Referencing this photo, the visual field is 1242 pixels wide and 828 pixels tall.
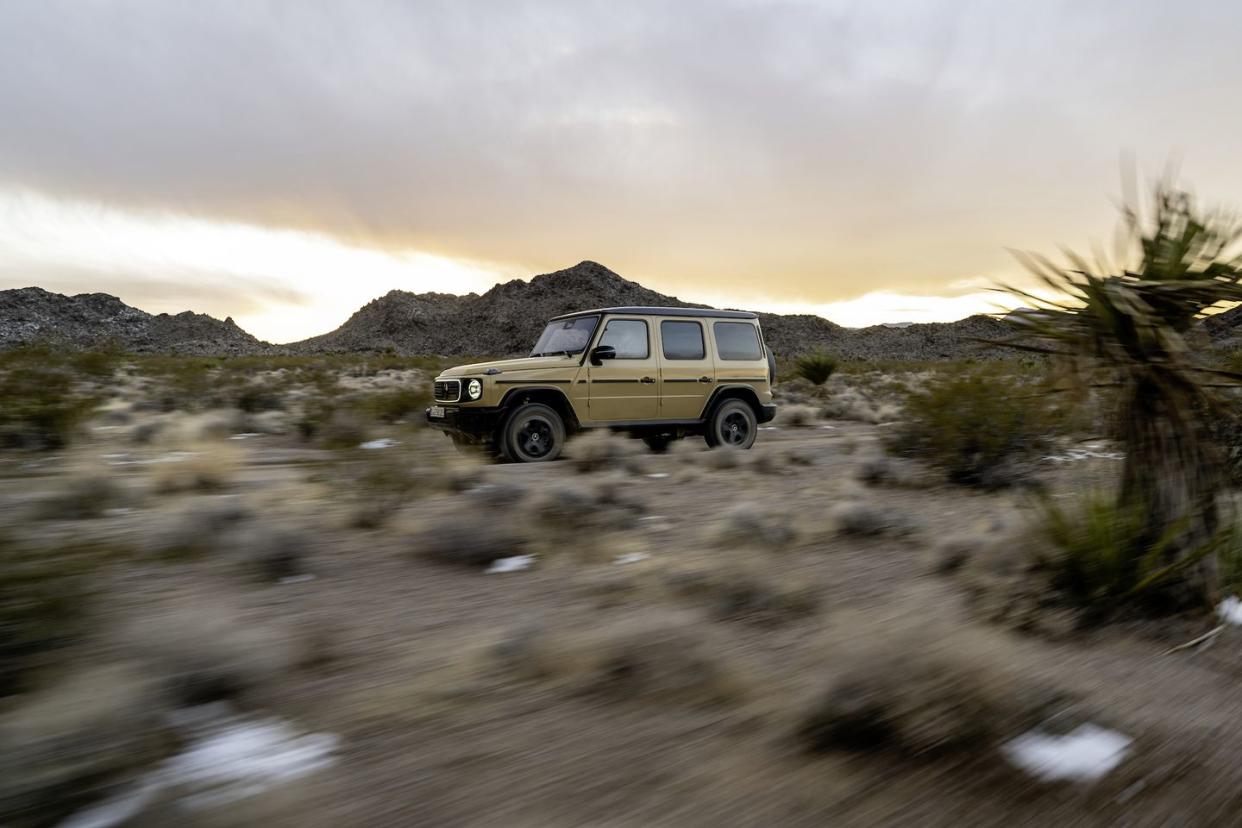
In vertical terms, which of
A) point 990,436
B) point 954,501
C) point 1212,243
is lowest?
point 954,501

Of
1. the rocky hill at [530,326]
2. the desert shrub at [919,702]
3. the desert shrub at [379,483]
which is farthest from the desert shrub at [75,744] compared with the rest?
the rocky hill at [530,326]

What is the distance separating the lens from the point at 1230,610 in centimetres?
444

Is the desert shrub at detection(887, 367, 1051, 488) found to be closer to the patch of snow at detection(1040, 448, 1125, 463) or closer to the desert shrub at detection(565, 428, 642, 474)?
the patch of snow at detection(1040, 448, 1125, 463)

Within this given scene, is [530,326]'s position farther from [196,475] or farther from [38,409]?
[196,475]

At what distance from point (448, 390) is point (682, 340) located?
11.6ft

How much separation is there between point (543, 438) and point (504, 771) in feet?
26.2

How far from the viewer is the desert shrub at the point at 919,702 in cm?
292

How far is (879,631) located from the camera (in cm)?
401

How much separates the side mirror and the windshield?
0.21 metres

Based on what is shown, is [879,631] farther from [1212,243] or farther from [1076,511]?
[1212,243]

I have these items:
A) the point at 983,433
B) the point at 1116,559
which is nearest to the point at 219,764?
the point at 1116,559

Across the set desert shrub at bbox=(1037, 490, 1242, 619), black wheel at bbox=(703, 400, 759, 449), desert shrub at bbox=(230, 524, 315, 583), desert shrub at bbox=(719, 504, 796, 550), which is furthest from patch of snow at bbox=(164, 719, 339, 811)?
black wheel at bbox=(703, 400, 759, 449)

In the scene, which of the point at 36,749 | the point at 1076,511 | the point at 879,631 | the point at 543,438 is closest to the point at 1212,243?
the point at 1076,511

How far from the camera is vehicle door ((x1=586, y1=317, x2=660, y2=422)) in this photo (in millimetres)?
10891
